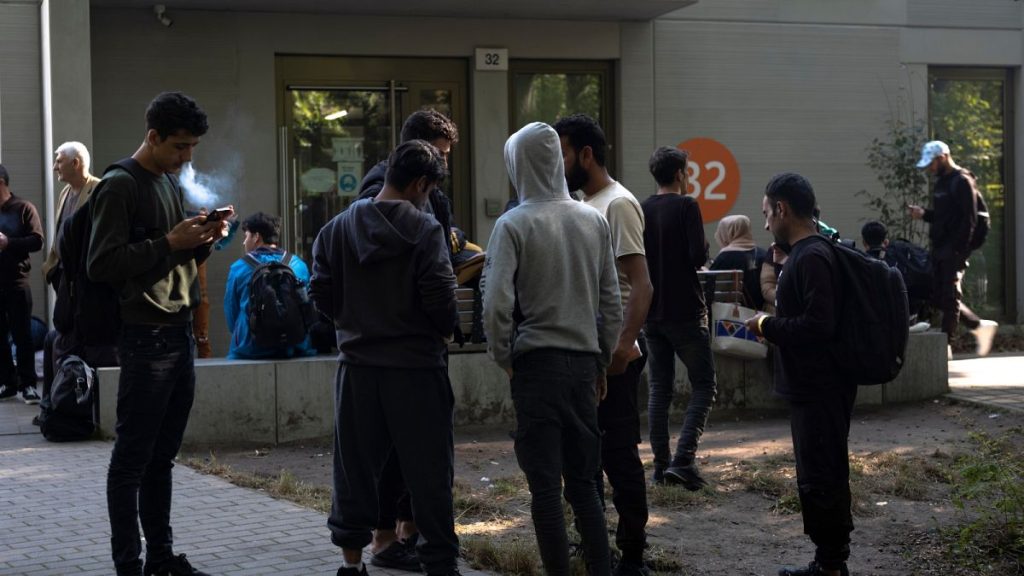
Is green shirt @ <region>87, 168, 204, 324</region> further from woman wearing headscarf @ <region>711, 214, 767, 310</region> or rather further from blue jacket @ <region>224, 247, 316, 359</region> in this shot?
woman wearing headscarf @ <region>711, 214, 767, 310</region>

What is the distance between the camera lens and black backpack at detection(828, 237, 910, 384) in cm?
528

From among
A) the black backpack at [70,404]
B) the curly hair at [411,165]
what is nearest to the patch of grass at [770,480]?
the curly hair at [411,165]

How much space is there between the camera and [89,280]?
5.12 m

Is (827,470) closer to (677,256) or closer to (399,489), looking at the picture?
(399,489)

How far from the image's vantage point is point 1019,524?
19.3ft

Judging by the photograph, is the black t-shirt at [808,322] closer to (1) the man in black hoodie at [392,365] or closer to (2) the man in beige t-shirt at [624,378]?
(2) the man in beige t-shirt at [624,378]

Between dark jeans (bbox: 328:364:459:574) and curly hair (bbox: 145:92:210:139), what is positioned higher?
curly hair (bbox: 145:92:210:139)

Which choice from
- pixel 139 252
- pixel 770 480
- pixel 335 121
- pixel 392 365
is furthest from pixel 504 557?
pixel 335 121

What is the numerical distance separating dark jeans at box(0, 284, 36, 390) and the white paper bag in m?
5.70

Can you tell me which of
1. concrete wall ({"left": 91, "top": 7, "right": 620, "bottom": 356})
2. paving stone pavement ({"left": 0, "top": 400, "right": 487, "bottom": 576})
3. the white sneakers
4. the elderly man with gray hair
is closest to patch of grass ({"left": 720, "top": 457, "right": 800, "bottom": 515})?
paving stone pavement ({"left": 0, "top": 400, "right": 487, "bottom": 576})

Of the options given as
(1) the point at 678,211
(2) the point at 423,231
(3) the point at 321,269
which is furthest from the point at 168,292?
(1) the point at 678,211

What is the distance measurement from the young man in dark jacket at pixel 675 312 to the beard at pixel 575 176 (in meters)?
1.80

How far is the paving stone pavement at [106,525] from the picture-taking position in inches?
234

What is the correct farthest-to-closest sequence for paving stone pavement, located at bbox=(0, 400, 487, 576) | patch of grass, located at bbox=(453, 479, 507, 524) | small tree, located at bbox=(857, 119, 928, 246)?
small tree, located at bbox=(857, 119, 928, 246) < patch of grass, located at bbox=(453, 479, 507, 524) < paving stone pavement, located at bbox=(0, 400, 487, 576)
